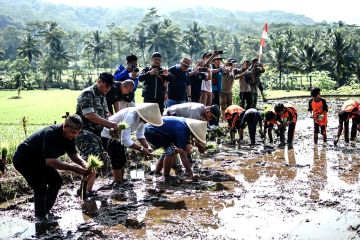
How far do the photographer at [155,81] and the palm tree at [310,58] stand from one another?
1447 inches

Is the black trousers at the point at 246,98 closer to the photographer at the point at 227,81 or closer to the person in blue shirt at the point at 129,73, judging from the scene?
the photographer at the point at 227,81

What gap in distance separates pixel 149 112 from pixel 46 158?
1971 millimetres

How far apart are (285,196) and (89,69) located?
8575 centimetres

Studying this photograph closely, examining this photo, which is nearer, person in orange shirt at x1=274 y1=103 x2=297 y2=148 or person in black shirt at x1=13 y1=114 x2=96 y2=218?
person in black shirt at x1=13 y1=114 x2=96 y2=218

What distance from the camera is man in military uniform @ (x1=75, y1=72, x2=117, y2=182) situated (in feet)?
20.7

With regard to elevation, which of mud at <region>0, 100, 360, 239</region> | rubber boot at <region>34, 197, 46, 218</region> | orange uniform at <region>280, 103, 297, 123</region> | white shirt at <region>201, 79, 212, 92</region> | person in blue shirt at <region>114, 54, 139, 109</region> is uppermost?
person in blue shirt at <region>114, 54, 139, 109</region>

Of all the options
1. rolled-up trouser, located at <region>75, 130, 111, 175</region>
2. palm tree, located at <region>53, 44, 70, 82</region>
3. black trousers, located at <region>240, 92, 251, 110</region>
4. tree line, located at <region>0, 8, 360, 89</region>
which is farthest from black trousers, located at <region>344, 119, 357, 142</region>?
palm tree, located at <region>53, 44, 70, 82</region>

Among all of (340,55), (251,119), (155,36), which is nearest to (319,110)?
(251,119)

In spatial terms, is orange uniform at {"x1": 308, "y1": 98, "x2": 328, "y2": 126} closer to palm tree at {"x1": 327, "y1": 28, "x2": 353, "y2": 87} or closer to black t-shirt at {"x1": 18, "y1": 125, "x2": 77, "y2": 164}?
black t-shirt at {"x1": 18, "y1": 125, "x2": 77, "y2": 164}

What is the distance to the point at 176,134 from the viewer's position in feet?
22.8

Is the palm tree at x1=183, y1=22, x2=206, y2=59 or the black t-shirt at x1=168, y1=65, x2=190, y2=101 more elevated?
the palm tree at x1=183, y1=22, x2=206, y2=59

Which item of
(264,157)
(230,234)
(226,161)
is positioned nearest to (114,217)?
(230,234)

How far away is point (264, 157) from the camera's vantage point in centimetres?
941

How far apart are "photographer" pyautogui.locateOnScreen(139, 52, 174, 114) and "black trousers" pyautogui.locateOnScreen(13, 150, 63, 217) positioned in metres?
4.17
